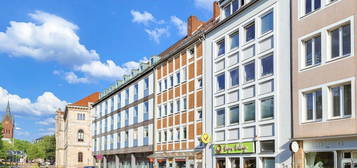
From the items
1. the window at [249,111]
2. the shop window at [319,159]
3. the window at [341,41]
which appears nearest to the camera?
the window at [341,41]

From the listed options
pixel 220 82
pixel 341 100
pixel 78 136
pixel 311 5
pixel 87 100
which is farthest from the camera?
pixel 87 100

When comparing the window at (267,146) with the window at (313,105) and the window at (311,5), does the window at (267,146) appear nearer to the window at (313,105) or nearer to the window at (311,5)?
the window at (313,105)

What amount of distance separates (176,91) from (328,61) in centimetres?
2187

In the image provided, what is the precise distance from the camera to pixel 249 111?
30172mm

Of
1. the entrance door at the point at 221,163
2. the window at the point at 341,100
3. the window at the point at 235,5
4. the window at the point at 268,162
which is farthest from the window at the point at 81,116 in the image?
the window at the point at 341,100

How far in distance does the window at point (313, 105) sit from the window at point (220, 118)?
987 cm

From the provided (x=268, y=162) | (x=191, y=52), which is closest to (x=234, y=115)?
(x=268, y=162)

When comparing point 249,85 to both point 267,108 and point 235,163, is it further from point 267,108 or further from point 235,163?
point 235,163

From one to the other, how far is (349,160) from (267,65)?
9218 mm

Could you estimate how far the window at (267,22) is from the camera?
93.6 ft

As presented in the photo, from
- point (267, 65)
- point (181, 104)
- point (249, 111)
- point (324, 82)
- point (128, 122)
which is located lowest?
point (128, 122)

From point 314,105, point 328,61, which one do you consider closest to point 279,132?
point 314,105

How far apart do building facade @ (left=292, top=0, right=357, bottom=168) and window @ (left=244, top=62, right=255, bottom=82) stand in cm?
491

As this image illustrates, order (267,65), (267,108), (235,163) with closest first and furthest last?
(267,108), (267,65), (235,163)
